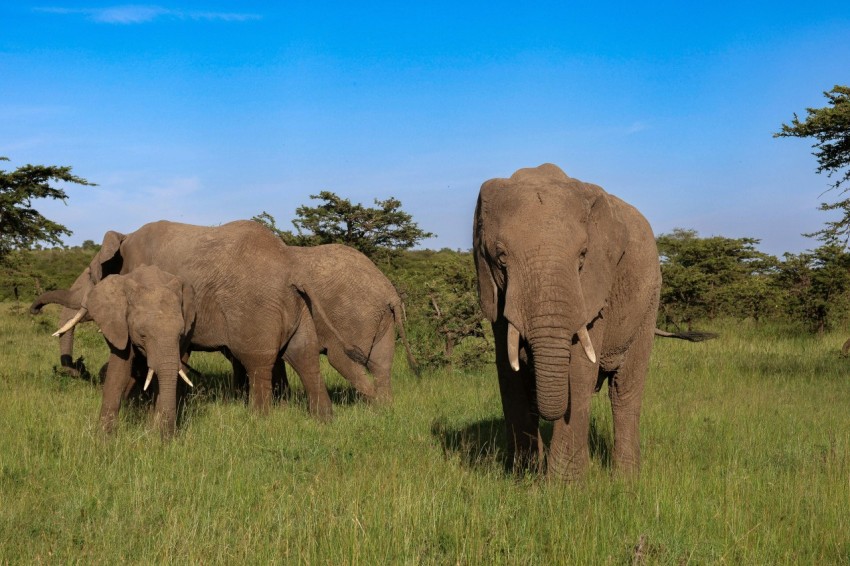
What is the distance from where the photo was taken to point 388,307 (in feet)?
35.1

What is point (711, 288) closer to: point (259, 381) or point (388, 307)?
point (388, 307)

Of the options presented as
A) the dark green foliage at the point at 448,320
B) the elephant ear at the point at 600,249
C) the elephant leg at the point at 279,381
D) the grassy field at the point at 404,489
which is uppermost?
the elephant ear at the point at 600,249

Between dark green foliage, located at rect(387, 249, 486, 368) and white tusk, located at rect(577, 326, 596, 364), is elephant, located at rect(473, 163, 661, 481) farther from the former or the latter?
dark green foliage, located at rect(387, 249, 486, 368)

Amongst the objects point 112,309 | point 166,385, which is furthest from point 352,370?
point 112,309

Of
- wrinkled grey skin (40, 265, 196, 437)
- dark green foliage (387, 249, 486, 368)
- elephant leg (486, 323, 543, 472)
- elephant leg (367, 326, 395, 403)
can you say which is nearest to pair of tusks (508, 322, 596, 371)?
elephant leg (486, 323, 543, 472)

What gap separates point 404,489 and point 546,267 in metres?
1.92

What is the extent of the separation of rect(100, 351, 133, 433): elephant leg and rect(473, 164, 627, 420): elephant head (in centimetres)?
429

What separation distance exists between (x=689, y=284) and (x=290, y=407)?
14709mm

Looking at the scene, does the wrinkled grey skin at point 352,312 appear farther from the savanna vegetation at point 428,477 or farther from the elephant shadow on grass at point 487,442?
the elephant shadow on grass at point 487,442

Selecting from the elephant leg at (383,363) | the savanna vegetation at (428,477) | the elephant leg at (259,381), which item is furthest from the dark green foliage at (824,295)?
the elephant leg at (259,381)

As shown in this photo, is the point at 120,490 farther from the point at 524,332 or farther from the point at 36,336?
the point at 36,336

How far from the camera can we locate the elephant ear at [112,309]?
25.5 ft

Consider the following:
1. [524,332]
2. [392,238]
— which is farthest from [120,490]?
[392,238]

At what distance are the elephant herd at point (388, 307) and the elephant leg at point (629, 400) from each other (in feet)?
0.04
